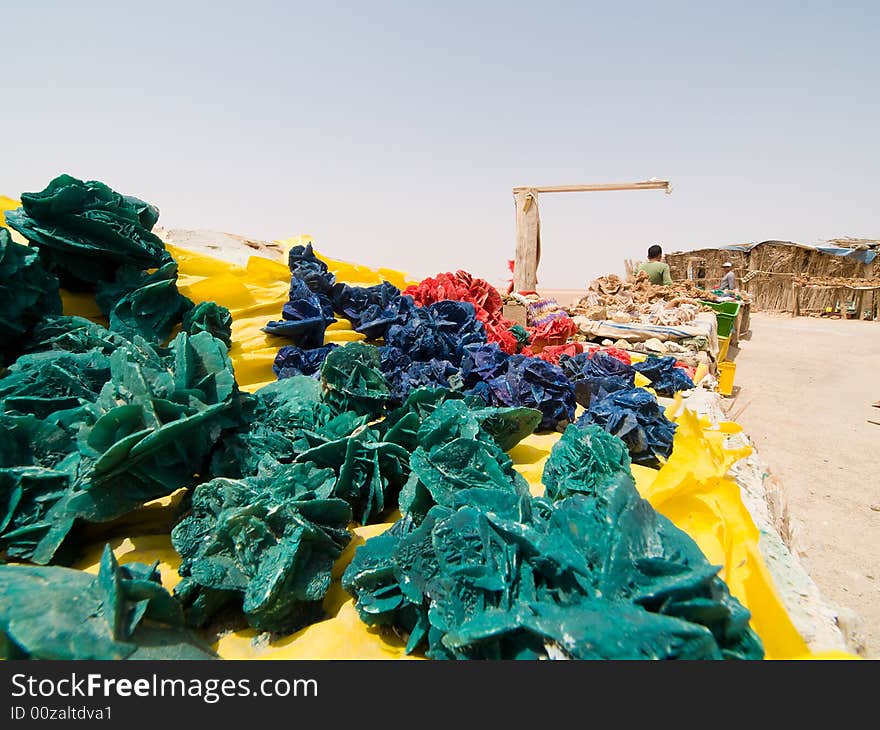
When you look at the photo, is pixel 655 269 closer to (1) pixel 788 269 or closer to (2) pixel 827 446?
(2) pixel 827 446

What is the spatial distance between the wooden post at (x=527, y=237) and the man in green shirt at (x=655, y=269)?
2771 millimetres

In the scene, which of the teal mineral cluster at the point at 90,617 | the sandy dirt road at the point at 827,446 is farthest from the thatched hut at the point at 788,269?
the teal mineral cluster at the point at 90,617

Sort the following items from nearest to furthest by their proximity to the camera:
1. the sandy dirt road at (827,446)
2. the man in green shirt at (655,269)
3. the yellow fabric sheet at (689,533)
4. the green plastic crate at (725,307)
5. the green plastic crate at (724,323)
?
the yellow fabric sheet at (689,533), the sandy dirt road at (827,446), the green plastic crate at (724,323), the green plastic crate at (725,307), the man in green shirt at (655,269)

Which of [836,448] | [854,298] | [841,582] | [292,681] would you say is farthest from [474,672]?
[854,298]

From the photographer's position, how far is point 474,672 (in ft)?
2.92

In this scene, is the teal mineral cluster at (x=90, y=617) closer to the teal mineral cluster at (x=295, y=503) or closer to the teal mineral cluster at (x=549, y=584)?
the teal mineral cluster at (x=295, y=503)

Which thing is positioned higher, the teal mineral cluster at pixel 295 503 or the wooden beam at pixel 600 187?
the wooden beam at pixel 600 187

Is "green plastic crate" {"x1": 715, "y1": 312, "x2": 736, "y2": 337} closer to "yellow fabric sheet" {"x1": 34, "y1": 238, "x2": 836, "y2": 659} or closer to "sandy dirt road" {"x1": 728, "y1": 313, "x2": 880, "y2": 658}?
"sandy dirt road" {"x1": 728, "y1": 313, "x2": 880, "y2": 658}

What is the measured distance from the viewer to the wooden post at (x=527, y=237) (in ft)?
23.9

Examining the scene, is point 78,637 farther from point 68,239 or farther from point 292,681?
point 68,239

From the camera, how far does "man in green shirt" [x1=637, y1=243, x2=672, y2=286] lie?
9062mm

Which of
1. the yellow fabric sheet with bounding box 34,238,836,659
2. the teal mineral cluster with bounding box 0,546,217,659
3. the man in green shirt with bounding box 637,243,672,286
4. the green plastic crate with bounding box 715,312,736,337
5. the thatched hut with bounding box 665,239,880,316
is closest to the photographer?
the teal mineral cluster with bounding box 0,546,217,659

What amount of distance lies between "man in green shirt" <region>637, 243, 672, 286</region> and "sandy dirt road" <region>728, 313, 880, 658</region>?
6.99 feet

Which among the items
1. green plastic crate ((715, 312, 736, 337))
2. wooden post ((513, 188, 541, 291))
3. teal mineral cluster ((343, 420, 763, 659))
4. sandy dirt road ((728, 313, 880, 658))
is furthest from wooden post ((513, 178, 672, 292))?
teal mineral cluster ((343, 420, 763, 659))
